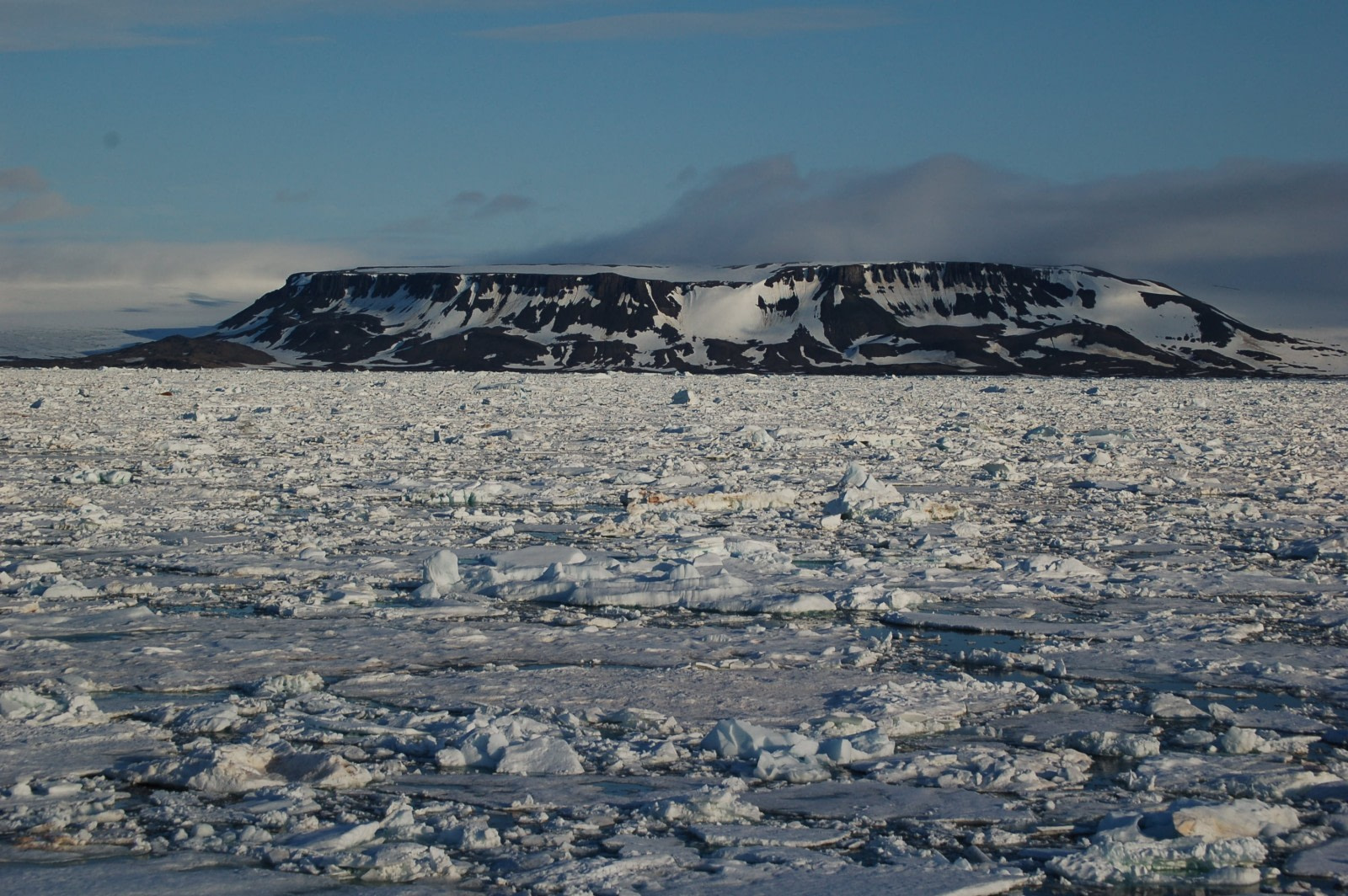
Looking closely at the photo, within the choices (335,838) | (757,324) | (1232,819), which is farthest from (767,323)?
(335,838)

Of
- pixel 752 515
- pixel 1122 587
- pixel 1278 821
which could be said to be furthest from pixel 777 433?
pixel 1278 821

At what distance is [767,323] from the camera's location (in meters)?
135

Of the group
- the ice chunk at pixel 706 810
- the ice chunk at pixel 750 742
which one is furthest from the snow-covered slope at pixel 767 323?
the ice chunk at pixel 706 810

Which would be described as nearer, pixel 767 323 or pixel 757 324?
pixel 757 324

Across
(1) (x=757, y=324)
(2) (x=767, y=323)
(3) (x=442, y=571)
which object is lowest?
(3) (x=442, y=571)

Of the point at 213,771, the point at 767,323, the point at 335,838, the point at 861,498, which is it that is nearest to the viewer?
the point at 335,838

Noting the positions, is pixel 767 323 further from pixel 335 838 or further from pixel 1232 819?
pixel 335 838

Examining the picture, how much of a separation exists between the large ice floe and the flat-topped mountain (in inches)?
3906

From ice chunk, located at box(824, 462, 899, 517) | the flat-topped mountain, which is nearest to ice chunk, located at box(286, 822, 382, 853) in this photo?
ice chunk, located at box(824, 462, 899, 517)

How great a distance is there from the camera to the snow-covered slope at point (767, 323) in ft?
388

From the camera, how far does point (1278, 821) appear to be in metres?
3.83

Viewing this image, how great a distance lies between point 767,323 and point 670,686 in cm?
13126

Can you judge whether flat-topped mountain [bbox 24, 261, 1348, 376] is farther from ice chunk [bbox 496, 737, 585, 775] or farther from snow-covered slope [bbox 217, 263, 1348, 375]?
ice chunk [bbox 496, 737, 585, 775]

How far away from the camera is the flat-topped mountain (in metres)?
117
